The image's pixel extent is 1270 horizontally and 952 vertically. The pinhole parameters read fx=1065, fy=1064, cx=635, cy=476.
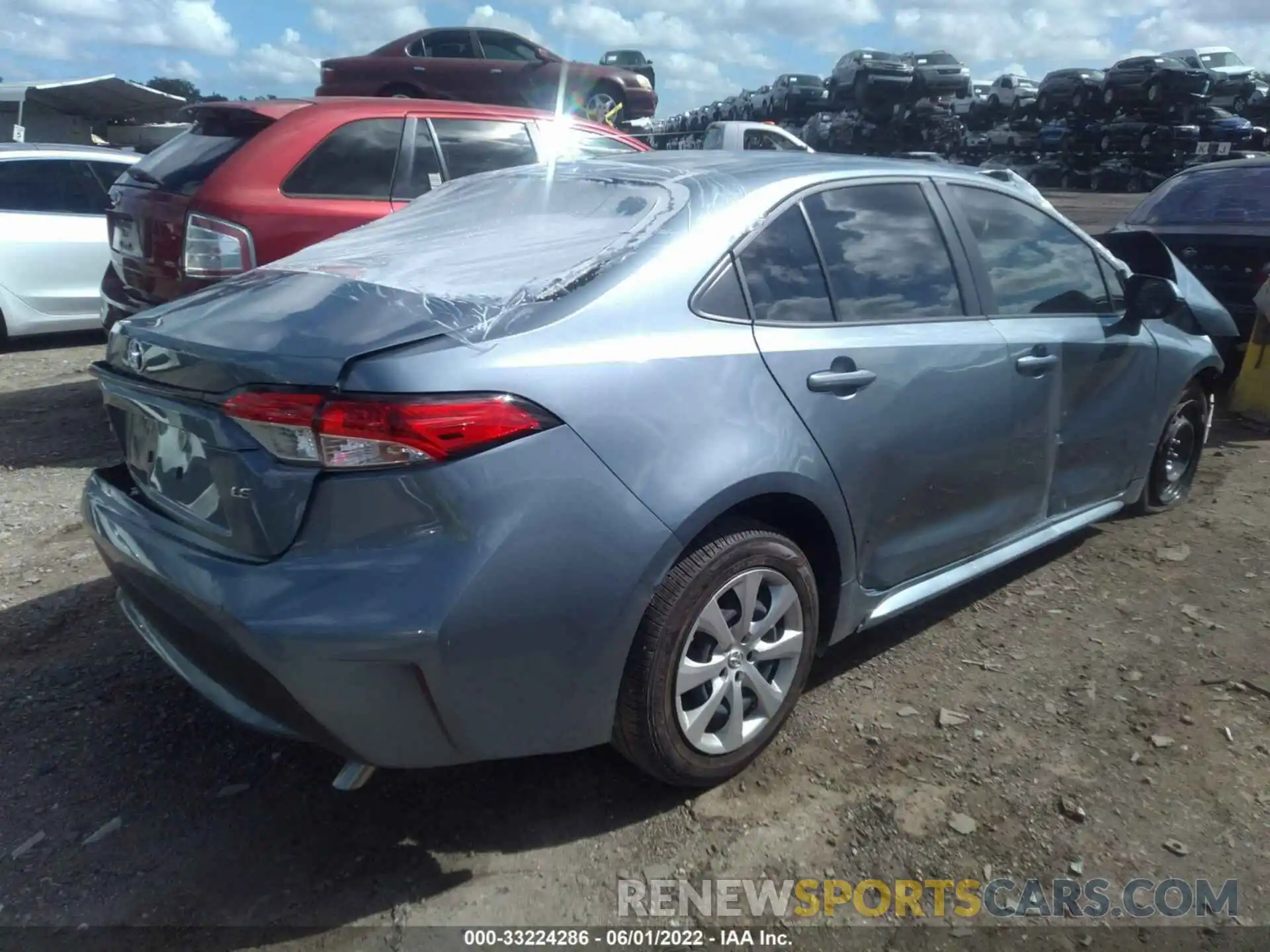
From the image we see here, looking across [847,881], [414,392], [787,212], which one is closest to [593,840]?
[847,881]

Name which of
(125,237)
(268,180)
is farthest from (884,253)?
(125,237)

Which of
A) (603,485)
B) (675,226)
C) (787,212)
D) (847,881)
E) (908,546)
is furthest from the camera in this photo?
(908,546)

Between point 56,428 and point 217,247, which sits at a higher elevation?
point 217,247

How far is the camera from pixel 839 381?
2.93 m

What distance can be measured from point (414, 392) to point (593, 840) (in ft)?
4.12

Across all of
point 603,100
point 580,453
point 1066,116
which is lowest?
point 1066,116

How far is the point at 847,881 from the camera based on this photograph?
258 centimetres

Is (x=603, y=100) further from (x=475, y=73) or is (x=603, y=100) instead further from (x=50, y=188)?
(x=50, y=188)

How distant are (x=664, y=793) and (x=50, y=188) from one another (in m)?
7.54

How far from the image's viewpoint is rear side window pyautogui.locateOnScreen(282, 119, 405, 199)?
17.2ft

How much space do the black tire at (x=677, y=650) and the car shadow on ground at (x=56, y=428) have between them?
12.0 ft

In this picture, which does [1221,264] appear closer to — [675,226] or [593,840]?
[675,226]

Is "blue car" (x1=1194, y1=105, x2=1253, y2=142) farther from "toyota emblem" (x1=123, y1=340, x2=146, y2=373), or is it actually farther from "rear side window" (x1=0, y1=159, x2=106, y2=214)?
"toyota emblem" (x1=123, y1=340, x2=146, y2=373)

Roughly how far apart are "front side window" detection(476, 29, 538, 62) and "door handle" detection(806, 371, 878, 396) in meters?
12.3
